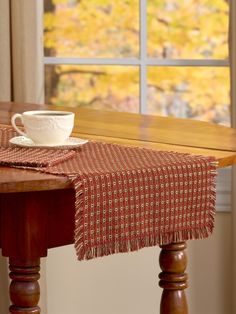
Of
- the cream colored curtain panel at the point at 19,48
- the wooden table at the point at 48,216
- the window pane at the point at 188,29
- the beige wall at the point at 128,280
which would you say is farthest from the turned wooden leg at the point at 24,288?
the window pane at the point at 188,29

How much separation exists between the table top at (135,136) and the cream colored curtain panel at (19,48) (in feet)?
2.52

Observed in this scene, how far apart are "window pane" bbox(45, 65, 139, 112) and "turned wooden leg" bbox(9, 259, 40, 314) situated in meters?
2.38

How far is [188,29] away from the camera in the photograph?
4.16 meters

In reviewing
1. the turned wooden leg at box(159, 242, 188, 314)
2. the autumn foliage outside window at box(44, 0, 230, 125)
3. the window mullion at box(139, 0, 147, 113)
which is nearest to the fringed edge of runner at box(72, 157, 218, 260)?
the turned wooden leg at box(159, 242, 188, 314)

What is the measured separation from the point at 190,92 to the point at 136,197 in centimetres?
255

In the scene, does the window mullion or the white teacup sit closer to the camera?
the white teacup

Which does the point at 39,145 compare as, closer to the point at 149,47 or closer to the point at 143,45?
the point at 143,45

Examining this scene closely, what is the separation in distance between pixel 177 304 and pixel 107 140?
15.6 inches

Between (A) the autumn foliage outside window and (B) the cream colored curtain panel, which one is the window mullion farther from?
(B) the cream colored curtain panel

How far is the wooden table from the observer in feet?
5.41

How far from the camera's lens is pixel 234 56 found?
3.57 meters

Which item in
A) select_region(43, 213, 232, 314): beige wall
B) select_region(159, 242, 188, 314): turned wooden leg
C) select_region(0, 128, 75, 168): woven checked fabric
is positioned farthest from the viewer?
select_region(43, 213, 232, 314): beige wall

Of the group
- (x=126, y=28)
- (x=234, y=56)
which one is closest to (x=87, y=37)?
(x=126, y=28)

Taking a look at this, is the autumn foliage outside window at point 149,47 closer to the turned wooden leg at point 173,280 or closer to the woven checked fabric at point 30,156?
the turned wooden leg at point 173,280
